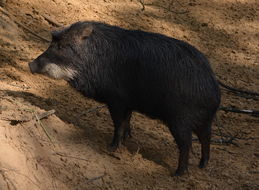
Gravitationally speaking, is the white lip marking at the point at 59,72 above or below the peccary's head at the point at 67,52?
below

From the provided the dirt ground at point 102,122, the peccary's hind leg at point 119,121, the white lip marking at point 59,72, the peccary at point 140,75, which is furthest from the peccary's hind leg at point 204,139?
the white lip marking at point 59,72

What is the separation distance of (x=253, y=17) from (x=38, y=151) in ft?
22.9

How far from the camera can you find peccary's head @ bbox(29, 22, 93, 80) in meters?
5.43

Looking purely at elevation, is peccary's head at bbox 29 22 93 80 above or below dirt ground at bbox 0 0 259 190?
above

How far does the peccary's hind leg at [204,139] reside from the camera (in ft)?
17.4

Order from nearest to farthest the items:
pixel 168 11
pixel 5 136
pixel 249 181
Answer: pixel 5 136 → pixel 249 181 → pixel 168 11

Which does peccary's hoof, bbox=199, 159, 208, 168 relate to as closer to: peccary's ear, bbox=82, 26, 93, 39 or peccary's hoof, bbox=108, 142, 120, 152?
peccary's hoof, bbox=108, 142, 120, 152

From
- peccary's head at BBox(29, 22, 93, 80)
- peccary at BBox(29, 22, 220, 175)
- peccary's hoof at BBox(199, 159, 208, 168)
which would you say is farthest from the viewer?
peccary's hoof at BBox(199, 159, 208, 168)

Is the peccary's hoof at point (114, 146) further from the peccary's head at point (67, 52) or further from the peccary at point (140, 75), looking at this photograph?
the peccary's head at point (67, 52)

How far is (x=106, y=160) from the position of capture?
17.2 ft

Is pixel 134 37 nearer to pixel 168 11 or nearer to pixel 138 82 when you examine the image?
pixel 138 82

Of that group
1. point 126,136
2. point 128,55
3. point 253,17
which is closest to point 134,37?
point 128,55

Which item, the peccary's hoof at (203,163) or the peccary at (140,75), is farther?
the peccary's hoof at (203,163)

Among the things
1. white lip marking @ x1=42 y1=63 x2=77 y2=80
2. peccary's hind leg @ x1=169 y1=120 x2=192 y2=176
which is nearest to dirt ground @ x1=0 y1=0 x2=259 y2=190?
peccary's hind leg @ x1=169 y1=120 x2=192 y2=176
